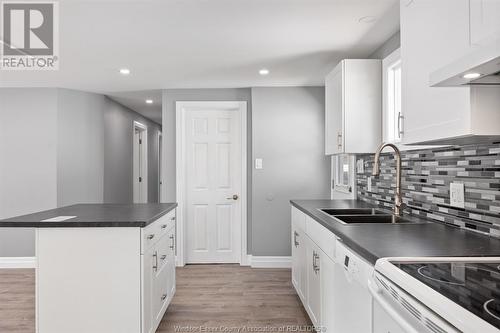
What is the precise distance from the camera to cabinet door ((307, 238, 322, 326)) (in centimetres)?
221

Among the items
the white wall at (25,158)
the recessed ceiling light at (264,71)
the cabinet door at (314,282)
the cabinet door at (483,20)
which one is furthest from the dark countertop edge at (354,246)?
the white wall at (25,158)

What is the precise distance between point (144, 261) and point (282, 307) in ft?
4.78

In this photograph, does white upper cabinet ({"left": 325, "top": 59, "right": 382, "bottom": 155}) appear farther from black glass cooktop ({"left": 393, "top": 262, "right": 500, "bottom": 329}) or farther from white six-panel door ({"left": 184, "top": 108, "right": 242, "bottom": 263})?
white six-panel door ({"left": 184, "top": 108, "right": 242, "bottom": 263})

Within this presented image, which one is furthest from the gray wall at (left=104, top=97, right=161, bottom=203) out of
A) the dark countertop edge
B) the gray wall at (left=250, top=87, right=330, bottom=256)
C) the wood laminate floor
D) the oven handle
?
the oven handle

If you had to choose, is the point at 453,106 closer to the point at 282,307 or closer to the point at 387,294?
the point at 387,294

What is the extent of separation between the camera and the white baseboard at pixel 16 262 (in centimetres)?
401

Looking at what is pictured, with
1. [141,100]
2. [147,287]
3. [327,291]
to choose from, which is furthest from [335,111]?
[141,100]

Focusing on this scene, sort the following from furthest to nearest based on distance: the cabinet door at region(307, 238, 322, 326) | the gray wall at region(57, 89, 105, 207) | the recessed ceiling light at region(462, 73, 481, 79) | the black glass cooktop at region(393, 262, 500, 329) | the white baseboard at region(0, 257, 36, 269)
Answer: the gray wall at region(57, 89, 105, 207) < the white baseboard at region(0, 257, 36, 269) < the cabinet door at region(307, 238, 322, 326) < the recessed ceiling light at region(462, 73, 481, 79) < the black glass cooktop at region(393, 262, 500, 329)

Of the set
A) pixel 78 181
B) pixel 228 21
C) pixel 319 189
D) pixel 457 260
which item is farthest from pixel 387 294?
pixel 78 181

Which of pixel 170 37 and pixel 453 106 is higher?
pixel 170 37

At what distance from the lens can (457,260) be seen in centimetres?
115

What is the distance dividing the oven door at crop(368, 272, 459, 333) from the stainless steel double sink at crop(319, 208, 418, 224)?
87 centimetres

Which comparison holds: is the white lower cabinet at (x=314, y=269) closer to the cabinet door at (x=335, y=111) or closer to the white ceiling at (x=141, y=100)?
the cabinet door at (x=335, y=111)

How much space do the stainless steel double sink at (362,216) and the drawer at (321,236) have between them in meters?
0.12
